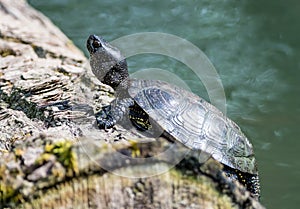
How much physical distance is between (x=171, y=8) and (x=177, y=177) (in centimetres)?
531

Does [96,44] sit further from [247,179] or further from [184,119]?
[247,179]

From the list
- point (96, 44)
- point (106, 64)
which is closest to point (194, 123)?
point (106, 64)

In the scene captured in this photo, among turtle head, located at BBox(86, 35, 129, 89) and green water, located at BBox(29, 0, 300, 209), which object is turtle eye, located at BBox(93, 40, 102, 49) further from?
green water, located at BBox(29, 0, 300, 209)

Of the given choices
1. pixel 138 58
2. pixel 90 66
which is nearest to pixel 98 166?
pixel 90 66

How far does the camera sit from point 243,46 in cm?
623

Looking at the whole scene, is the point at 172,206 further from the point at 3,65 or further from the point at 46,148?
the point at 3,65

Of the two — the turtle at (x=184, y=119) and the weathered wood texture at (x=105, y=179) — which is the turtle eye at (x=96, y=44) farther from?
the weathered wood texture at (x=105, y=179)

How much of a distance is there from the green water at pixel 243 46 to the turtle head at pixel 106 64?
2464mm

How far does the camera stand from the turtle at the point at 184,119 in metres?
3.10

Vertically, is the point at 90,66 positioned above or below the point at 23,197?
above

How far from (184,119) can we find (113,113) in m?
0.55

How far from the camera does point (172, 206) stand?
55.1 inches

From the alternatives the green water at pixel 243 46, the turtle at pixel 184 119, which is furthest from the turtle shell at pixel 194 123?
the green water at pixel 243 46

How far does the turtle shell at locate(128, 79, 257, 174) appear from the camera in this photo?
10.2ft
